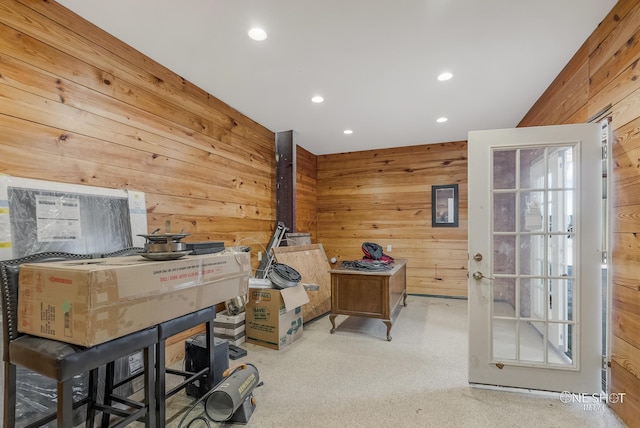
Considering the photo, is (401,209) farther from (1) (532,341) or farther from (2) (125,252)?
(2) (125,252)

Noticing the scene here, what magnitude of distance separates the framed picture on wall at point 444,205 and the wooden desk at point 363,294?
2158mm

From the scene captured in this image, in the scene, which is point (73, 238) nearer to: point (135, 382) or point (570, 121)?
point (135, 382)

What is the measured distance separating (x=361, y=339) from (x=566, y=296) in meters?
1.93

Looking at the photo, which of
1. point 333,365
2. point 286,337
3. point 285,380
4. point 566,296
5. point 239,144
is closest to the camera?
point 566,296

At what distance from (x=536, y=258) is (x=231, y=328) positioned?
2.85 metres

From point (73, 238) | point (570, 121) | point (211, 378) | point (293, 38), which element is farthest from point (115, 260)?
point (570, 121)

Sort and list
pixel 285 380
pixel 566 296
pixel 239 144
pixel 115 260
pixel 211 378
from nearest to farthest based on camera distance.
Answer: pixel 115 260 → pixel 211 378 → pixel 566 296 → pixel 285 380 → pixel 239 144

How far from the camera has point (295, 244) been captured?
4.50 meters

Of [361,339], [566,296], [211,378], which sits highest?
[566,296]

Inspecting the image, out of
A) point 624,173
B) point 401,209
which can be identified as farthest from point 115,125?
point 401,209

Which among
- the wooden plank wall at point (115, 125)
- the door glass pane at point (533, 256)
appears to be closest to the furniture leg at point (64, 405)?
the wooden plank wall at point (115, 125)

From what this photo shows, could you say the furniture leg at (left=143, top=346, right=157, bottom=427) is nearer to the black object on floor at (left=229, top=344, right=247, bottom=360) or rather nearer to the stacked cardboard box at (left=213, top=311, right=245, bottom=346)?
the black object on floor at (left=229, top=344, right=247, bottom=360)

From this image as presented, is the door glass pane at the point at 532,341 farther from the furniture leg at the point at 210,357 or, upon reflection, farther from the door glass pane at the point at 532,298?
the furniture leg at the point at 210,357

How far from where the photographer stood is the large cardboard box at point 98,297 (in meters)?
1.24
